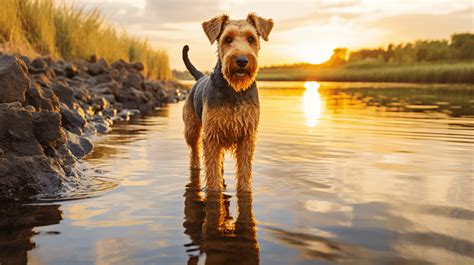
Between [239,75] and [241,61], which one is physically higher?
[241,61]

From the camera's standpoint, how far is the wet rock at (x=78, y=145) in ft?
22.4

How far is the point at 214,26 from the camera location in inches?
202

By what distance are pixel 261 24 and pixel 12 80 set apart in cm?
288

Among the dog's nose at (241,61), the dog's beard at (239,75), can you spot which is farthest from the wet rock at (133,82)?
the dog's nose at (241,61)

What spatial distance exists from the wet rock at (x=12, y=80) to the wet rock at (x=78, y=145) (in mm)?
1245

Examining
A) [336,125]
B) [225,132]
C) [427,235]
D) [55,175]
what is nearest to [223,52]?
[225,132]

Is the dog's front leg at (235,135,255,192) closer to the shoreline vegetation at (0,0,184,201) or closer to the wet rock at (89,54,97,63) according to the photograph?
the shoreline vegetation at (0,0,184,201)

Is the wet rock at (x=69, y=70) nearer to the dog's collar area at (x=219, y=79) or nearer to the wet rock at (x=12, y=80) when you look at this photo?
the wet rock at (x=12, y=80)

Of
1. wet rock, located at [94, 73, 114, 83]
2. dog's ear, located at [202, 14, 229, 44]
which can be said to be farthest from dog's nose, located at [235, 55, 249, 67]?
wet rock, located at [94, 73, 114, 83]

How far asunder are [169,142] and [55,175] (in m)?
3.63

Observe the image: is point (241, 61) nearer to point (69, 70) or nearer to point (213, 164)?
point (213, 164)

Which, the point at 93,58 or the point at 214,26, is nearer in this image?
the point at 214,26

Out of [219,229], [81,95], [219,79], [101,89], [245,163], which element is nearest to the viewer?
[219,229]

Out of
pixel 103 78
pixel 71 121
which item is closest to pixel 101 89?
pixel 103 78
